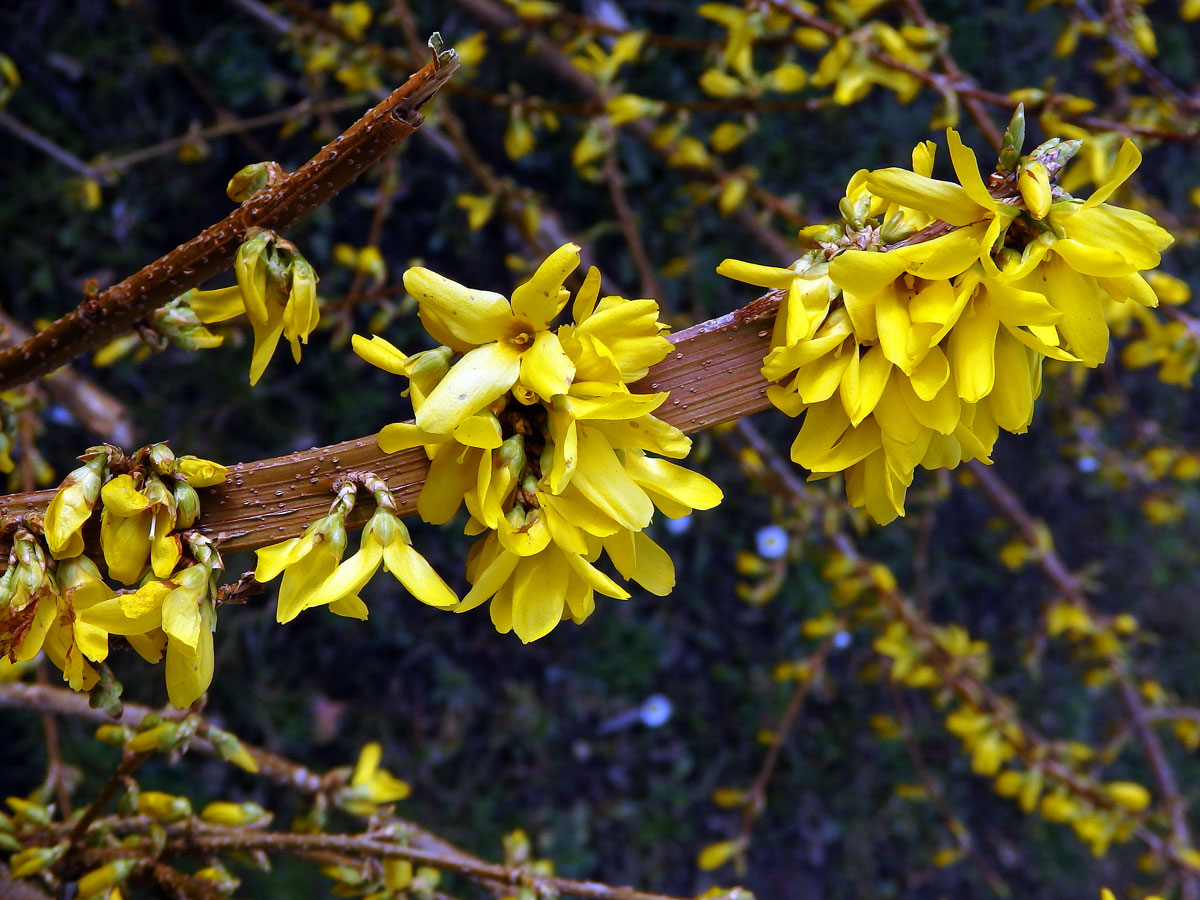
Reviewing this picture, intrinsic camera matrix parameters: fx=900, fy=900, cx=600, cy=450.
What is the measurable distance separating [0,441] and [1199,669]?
3.70 meters

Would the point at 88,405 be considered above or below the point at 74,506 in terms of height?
below

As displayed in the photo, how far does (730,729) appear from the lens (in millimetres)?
2727

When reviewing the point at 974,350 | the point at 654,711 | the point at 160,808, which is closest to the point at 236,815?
the point at 160,808

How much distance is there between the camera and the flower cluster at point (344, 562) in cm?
69

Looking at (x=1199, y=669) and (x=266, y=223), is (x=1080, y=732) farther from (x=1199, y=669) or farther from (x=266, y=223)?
(x=266, y=223)

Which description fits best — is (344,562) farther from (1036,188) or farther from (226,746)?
(1036,188)

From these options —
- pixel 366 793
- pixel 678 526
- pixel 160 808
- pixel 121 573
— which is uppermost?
pixel 121 573

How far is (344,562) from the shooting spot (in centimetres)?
71

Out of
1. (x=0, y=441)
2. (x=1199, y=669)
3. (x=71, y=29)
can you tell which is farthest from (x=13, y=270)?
(x=1199, y=669)

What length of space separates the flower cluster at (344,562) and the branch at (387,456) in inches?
1.0

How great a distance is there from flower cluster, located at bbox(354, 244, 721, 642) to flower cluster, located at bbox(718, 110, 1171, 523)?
105 millimetres

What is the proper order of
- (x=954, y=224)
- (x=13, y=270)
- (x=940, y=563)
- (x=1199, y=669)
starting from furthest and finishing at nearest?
(x=1199, y=669) → (x=940, y=563) → (x=13, y=270) → (x=954, y=224)

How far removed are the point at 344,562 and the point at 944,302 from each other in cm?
51

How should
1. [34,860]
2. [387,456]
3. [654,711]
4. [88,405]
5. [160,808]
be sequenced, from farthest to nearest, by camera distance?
[654,711] → [88,405] → [160,808] → [34,860] → [387,456]
